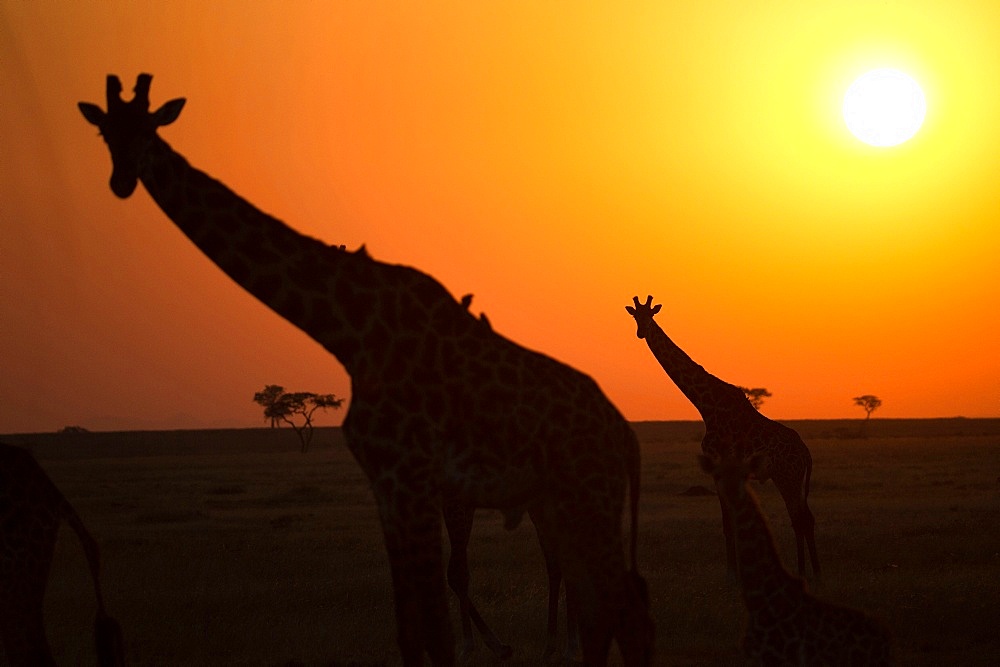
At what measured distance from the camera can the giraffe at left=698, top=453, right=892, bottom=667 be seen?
29.1ft

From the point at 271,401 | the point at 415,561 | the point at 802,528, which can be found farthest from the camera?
the point at 271,401

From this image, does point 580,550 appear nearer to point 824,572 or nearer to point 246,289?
point 246,289

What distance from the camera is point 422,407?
28.4 ft

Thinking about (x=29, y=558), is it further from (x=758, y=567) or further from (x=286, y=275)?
(x=758, y=567)

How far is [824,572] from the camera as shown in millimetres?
17266

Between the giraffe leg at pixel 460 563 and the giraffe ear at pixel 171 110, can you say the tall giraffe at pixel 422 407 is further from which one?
the giraffe leg at pixel 460 563

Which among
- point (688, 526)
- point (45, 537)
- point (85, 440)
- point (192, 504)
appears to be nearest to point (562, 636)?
point (45, 537)

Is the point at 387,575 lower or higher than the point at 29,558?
lower

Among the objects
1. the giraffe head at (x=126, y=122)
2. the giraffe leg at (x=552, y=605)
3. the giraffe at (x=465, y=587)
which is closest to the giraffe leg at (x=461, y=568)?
the giraffe at (x=465, y=587)

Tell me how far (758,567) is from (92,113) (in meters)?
5.61

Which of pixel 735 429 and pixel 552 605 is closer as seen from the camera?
pixel 552 605

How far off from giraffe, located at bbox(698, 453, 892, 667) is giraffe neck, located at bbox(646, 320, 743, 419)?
25.3 ft

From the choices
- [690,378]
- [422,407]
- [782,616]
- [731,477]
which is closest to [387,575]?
[690,378]

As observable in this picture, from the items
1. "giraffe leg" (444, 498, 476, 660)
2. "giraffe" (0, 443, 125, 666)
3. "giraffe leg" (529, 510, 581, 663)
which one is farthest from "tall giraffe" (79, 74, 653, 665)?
"giraffe leg" (444, 498, 476, 660)
